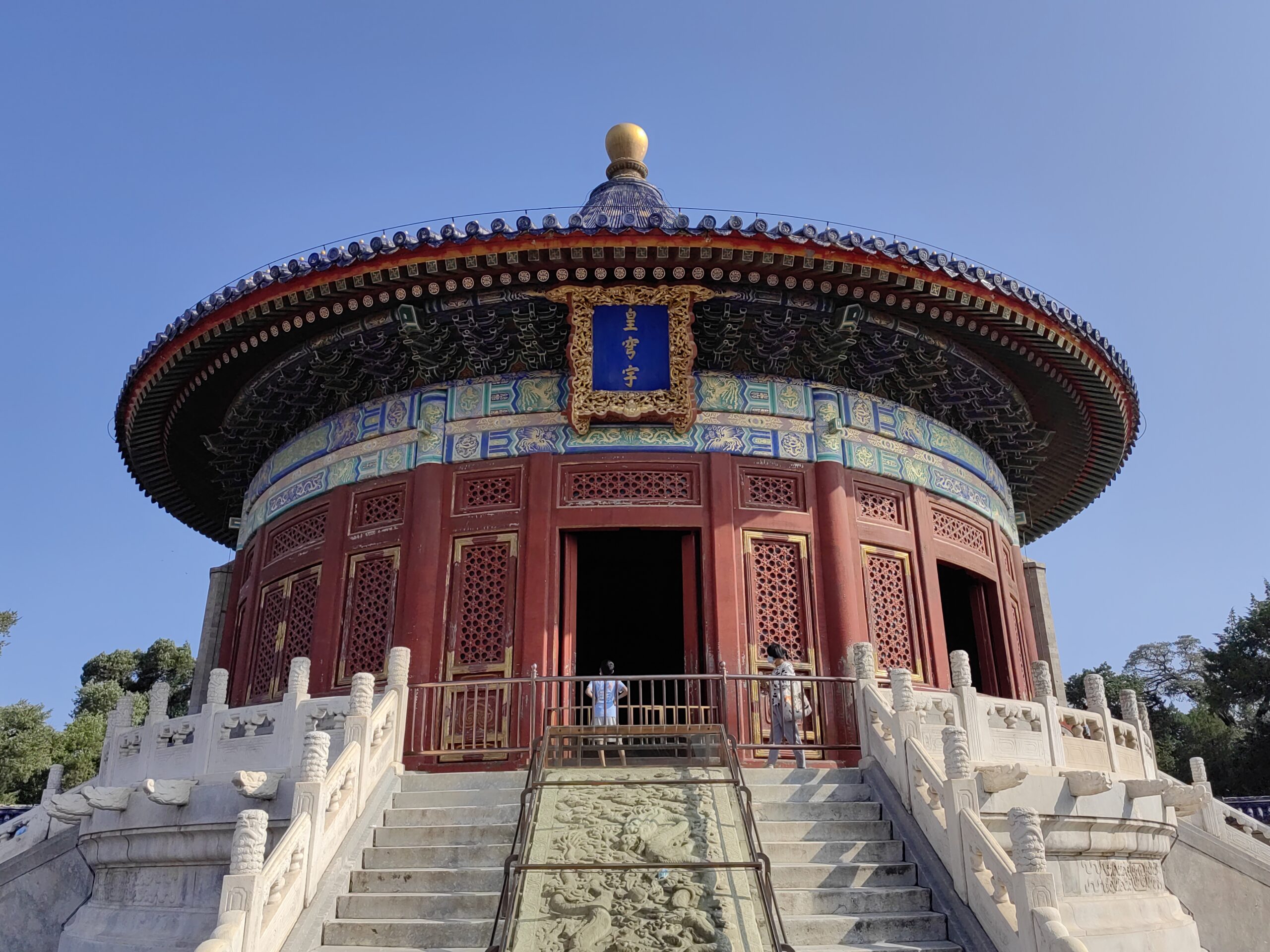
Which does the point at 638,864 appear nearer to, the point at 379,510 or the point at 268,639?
the point at 379,510

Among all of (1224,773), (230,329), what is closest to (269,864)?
(230,329)

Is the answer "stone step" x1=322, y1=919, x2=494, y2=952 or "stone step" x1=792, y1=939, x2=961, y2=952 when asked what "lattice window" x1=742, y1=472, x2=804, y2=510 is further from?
"stone step" x1=322, y1=919, x2=494, y2=952

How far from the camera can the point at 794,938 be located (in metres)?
6.18

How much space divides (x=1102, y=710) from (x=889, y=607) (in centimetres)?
222

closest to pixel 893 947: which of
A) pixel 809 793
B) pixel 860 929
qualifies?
pixel 860 929

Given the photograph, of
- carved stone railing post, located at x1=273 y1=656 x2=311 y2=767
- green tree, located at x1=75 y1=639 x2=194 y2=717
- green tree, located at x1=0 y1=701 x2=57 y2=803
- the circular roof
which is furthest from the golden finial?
green tree, located at x1=75 y1=639 x2=194 y2=717

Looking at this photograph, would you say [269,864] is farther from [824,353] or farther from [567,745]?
[824,353]

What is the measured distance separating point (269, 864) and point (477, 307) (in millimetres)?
6616

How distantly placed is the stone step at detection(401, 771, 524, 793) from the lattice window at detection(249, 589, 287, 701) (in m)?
4.21

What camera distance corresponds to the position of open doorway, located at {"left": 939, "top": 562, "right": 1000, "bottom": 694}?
12.8 meters

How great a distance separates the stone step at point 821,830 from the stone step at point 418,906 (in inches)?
31.6

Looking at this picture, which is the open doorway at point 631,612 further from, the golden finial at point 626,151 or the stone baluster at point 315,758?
the stone baluster at point 315,758

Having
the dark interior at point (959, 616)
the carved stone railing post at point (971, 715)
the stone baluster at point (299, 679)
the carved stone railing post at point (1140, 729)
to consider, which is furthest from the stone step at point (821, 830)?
the dark interior at point (959, 616)

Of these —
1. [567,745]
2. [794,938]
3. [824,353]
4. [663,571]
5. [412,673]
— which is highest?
[824,353]
